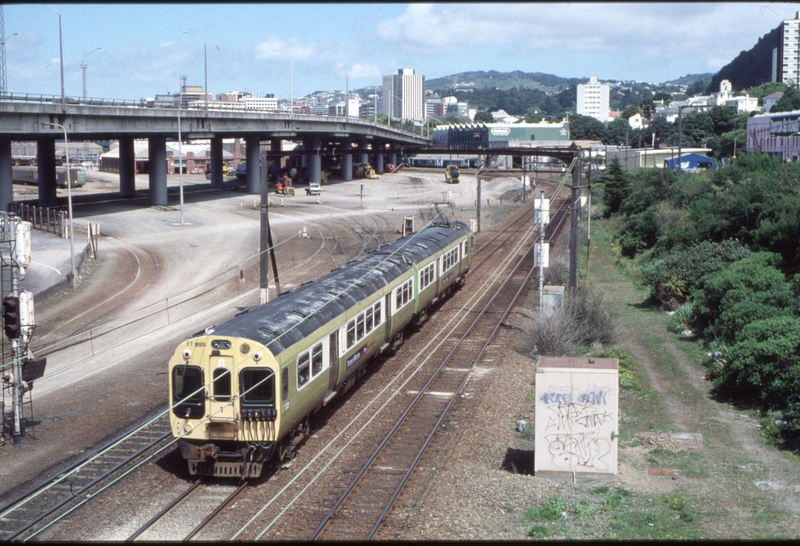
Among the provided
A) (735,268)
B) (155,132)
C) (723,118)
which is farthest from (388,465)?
(723,118)


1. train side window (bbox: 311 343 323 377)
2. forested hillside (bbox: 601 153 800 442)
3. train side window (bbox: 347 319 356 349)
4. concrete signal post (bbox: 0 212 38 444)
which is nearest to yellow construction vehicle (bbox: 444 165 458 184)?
forested hillside (bbox: 601 153 800 442)

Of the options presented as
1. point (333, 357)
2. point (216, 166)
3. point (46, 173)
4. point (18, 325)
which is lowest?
point (333, 357)

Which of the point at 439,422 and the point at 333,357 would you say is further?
the point at 439,422

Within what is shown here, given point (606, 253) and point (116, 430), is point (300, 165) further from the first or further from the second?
point (116, 430)

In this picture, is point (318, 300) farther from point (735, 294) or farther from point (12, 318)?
point (735, 294)

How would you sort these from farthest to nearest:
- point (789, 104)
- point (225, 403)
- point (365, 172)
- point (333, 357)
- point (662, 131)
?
point (662, 131)
point (789, 104)
point (365, 172)
point (333, 357)
point (225, 403)

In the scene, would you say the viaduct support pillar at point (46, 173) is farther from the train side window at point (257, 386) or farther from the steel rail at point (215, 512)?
the steel rail at point (215, 512)

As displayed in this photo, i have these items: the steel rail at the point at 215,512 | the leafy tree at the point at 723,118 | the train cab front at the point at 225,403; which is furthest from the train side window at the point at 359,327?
the leafy tree at the point at 723,118

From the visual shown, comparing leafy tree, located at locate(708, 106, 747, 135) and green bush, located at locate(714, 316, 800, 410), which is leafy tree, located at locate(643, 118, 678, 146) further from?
green bush, located at locate(714, 316, 800, 410)
